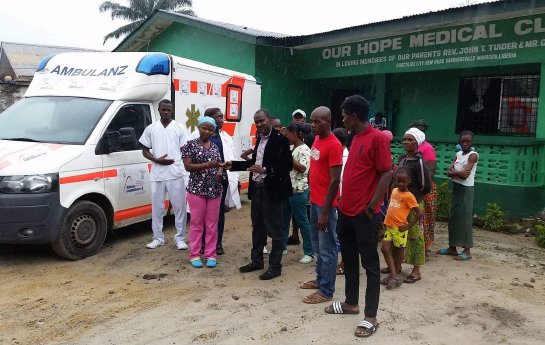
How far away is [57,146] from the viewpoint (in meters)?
5.45

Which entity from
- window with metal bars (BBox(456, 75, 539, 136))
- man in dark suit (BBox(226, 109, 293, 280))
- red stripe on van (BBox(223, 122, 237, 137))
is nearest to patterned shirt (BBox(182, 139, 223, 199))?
man in dark suit (BBox(226, 109, 293, 280))

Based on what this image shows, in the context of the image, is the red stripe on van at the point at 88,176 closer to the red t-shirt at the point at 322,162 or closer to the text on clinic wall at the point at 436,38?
the red t-shirt at the point at 322,162

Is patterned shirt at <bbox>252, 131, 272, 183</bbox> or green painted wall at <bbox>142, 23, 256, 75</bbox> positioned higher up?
green painted wall at <bbox>142, 23, 256, 75</bbox>

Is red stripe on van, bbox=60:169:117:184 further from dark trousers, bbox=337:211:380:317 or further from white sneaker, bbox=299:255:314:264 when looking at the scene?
dark trousers, bbox=337:211:380:317

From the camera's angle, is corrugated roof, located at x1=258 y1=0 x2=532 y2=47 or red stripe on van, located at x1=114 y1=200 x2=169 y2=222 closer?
red stripe on van, located at x1=114 y1=200 x2=169 y2=222

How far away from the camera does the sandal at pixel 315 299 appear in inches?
170

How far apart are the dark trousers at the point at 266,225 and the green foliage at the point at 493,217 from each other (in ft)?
13.6

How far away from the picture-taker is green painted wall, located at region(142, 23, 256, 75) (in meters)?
11.9

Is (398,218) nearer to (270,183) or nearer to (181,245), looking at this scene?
(270,183)

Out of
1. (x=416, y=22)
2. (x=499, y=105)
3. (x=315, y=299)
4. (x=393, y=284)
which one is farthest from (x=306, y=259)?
(x=499, y=105)

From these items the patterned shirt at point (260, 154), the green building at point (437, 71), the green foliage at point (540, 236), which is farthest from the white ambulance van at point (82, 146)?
the green foliage at point (540, 236)

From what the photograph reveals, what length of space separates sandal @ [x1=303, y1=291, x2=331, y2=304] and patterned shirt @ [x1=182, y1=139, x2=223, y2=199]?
5.25 ft

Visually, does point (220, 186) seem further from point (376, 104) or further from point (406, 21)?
point (376, 104)

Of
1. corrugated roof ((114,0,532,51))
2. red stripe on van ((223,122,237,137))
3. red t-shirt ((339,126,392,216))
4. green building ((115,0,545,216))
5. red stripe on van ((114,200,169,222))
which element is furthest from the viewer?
red stripe on van ((223,122,237,137))
